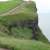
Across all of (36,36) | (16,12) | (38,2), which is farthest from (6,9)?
(38,2)

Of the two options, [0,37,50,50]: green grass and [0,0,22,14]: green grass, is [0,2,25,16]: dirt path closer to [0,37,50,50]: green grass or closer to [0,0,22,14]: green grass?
[0,0,22,14]: green grass

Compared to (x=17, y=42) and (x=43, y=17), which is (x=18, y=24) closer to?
(x=17, y=42)

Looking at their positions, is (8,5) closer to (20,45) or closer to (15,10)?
(15,10)

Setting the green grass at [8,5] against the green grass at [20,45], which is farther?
the green grass at [8,5]

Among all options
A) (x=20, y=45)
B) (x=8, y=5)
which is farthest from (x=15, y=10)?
(x=20, y=45)

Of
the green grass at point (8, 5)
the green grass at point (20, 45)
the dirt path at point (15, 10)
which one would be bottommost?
the green grass at point (20, 45)

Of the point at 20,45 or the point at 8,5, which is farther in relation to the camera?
the point at 8,5

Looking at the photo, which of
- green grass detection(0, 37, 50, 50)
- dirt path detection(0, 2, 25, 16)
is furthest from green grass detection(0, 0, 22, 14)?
green grass detection(0, 37, 50, 50)

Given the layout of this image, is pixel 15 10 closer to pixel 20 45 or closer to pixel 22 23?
pixel 22 23

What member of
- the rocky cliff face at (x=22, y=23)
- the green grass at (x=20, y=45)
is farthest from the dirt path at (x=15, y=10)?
the green grass at (x=20, y=45)

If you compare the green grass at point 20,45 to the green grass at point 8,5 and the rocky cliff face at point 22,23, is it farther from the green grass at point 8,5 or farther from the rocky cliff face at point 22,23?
the green grass at point 8,5

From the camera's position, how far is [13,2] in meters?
0.70

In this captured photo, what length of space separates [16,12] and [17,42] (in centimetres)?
21

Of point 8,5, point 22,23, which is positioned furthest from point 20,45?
point 8,5
